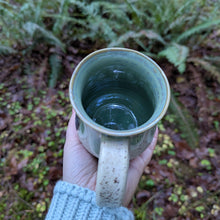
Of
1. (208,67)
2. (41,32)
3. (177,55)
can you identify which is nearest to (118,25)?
(177,55)

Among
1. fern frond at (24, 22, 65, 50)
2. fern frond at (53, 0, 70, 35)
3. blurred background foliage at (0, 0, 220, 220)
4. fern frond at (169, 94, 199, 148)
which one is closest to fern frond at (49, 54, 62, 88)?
blurred background foliage at (0, 0, 220, 220)

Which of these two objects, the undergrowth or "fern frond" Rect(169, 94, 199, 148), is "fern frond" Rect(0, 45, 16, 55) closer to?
the undergrowth

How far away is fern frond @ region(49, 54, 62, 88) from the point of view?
2.69 metres

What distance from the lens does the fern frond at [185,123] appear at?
2275 millimetres

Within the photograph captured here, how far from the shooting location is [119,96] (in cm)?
154

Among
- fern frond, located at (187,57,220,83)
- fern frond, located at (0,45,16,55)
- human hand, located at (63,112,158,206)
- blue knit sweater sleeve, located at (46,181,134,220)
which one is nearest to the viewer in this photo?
blue knit sweater sleeve, located at (46,181,134,220)

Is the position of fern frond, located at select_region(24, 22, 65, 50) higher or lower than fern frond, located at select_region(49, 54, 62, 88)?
higher

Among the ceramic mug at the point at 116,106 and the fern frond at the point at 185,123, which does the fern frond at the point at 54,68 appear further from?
the fern frond at the point at 185,123

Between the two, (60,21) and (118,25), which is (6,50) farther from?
(118,25)

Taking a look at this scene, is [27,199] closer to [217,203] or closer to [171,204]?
[171,204]

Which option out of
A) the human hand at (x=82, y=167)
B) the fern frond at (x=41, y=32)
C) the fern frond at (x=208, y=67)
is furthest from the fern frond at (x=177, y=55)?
the fern frond at (x=41, y=32)

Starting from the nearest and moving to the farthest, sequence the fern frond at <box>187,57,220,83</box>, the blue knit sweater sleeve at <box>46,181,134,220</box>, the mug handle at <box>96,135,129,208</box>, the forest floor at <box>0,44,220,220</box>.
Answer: the mug handle at <box>96,135,129,208</box>, the blue knit sweater sleeve at <box>46,181,134,220</box>, the forest floor at <box>0,44,220,220</box>, the fern frond at <box>187,57,220,83</box>

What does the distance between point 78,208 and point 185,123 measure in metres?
1.62

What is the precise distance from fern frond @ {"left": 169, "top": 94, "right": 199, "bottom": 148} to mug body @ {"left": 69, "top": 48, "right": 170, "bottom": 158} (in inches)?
41.3
